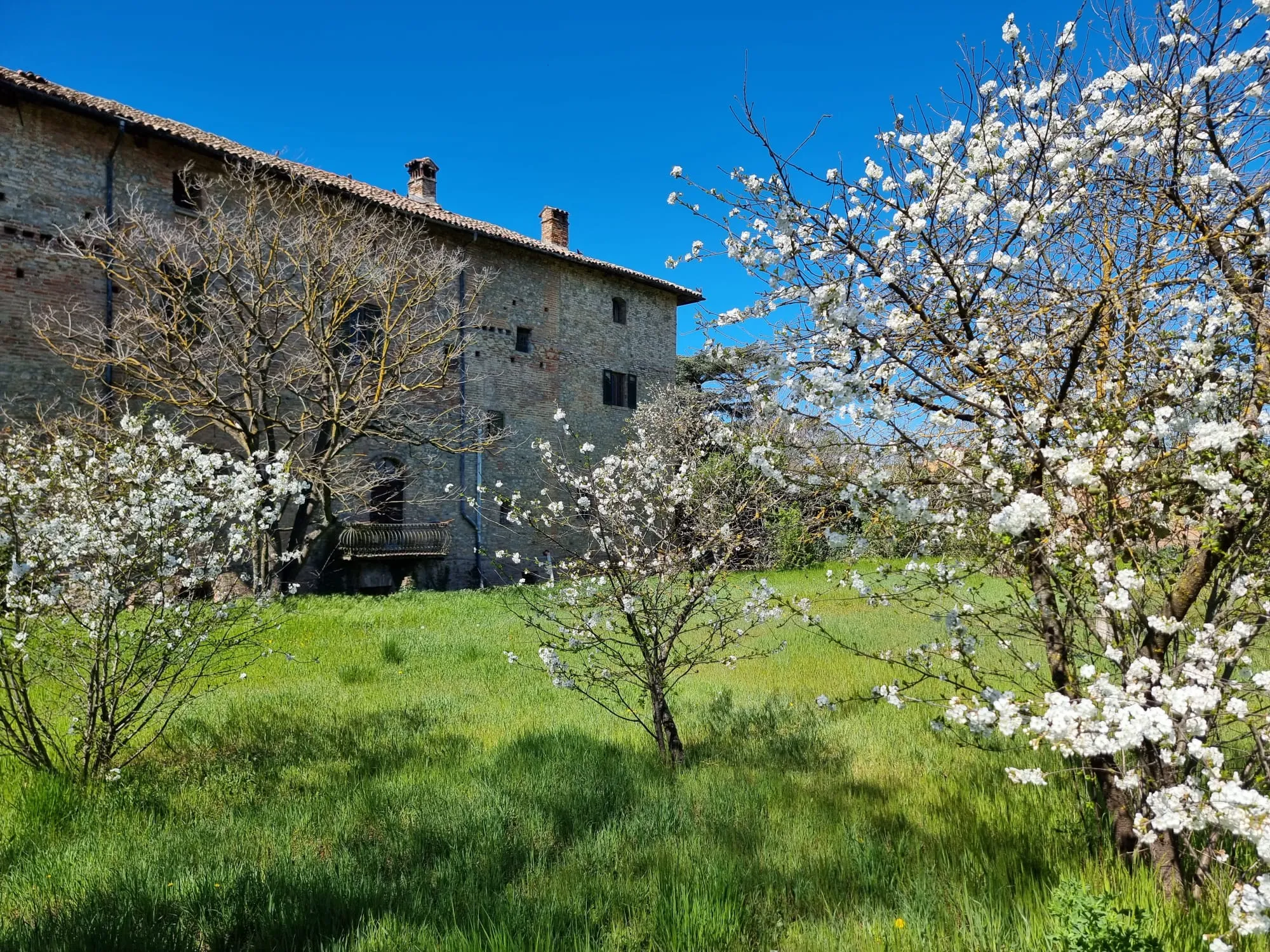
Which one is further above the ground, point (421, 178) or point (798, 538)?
point (421, 178)

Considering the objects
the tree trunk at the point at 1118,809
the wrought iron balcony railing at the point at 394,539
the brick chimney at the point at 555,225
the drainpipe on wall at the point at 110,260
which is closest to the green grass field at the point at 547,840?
the tree trunk at the point at 1118,809

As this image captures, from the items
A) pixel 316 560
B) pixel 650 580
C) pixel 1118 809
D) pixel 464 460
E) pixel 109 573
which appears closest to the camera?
pixel 1118 809

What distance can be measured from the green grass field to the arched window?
1160 centimetres

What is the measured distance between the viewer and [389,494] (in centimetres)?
1808

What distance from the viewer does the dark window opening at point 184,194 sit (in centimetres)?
1451

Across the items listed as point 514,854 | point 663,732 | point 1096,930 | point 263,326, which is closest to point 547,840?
point 514,854

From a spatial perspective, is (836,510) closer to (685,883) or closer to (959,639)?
(959,639)

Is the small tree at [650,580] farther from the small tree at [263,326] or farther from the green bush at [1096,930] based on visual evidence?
the small tree at [263,326]

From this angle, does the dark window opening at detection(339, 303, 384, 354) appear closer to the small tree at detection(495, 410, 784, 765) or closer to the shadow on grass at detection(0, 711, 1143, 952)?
the small tree at detection(495, 410, 784, 765)

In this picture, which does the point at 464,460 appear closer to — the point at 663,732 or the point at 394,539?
the point at 394,539

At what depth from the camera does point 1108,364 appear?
3078mm

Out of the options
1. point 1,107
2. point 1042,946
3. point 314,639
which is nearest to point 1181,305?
point 1042,946

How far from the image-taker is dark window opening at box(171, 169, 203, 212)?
14509 millimetres

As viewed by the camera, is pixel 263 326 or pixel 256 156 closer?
pixel 263 326
